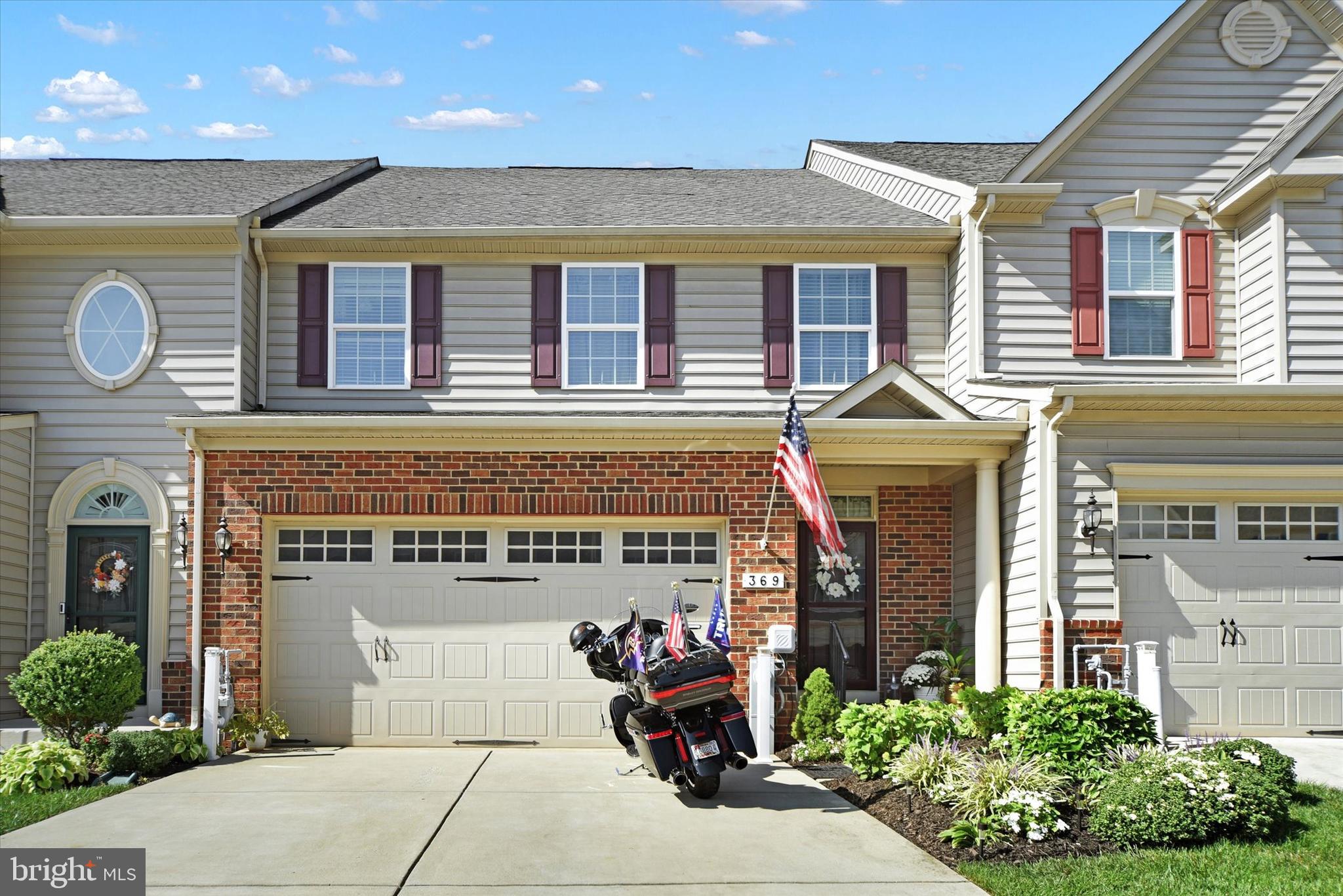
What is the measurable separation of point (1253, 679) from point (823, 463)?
4.63 meters

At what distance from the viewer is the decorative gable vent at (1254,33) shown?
13.5 m

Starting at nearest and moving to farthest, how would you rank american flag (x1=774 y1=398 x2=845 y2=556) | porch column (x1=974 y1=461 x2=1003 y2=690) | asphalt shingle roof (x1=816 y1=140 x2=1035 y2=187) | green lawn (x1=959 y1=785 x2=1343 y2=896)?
green lawn (x1=959 y1=785 x2=1343 y2=896) → american flag (x1=774 y1=398 x2=845 y2=556) → porch column (x1=974 y1=461 x2=1003 y2=690) → asphalt shingle roof (x1=816 y1=140 x2=1035 y2=187)

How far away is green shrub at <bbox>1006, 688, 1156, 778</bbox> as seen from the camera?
9.00 m

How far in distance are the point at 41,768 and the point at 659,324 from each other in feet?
24.6

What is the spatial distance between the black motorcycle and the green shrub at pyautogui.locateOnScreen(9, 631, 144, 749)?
4796 mm

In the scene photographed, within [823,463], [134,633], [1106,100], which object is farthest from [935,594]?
[134,633]

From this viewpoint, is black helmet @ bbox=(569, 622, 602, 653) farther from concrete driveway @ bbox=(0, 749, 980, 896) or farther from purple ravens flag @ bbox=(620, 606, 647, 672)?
concrete driveway @ bbox=(0, 749, 980, 896)

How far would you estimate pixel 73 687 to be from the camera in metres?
10.6

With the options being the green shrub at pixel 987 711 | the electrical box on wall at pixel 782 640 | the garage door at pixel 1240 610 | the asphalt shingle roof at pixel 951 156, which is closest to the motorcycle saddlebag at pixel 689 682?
the green shrub at pixel 987 711

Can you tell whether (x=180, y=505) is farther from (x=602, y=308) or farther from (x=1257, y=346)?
(x=1257, y=346)

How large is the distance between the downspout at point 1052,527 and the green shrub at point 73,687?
851 cm

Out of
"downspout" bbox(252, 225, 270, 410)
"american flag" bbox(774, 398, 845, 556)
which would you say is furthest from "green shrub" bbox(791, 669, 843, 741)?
"downspout" bbox(252, 225, 270, 410)

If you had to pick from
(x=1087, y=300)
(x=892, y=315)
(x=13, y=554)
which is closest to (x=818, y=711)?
(x=892, y=315)

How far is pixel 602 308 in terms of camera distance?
13.9 meters
